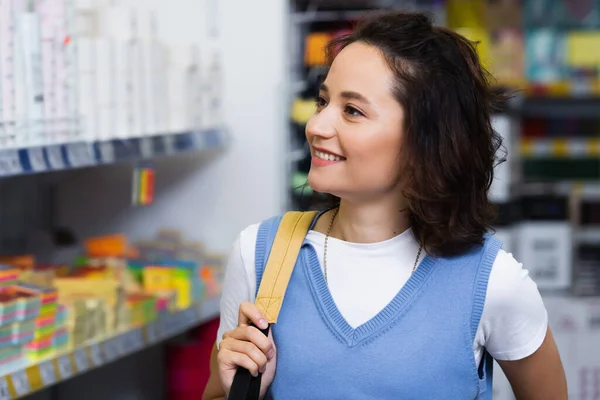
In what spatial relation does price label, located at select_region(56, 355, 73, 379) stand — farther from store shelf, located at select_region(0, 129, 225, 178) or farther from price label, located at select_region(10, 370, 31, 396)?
store shelf, located at select_region(0, 129, 225, 178)

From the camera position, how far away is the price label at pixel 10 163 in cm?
194

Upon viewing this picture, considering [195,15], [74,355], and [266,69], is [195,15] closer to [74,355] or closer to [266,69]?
[266,69]

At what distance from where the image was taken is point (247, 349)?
1554 millimetres

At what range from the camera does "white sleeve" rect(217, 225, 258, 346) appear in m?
1.72

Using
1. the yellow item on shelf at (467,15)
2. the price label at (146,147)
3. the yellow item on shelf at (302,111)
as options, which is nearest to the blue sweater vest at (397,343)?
the price label at (146,147)

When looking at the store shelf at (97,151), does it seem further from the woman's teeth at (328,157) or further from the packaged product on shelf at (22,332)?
the woman's teeth at (328,157)

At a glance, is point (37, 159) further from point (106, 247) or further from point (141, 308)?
point (106, 247)

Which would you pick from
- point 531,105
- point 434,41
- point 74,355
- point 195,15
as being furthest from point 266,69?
point 531,105

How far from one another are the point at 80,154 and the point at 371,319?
97 centimetres

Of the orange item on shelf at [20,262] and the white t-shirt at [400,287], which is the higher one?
the white t-shirt at [400,287]

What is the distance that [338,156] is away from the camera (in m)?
1.62

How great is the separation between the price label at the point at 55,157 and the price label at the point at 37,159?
3 centimetres

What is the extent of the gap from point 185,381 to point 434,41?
5.89ft

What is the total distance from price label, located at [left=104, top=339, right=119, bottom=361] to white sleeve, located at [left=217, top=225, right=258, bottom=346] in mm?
669
